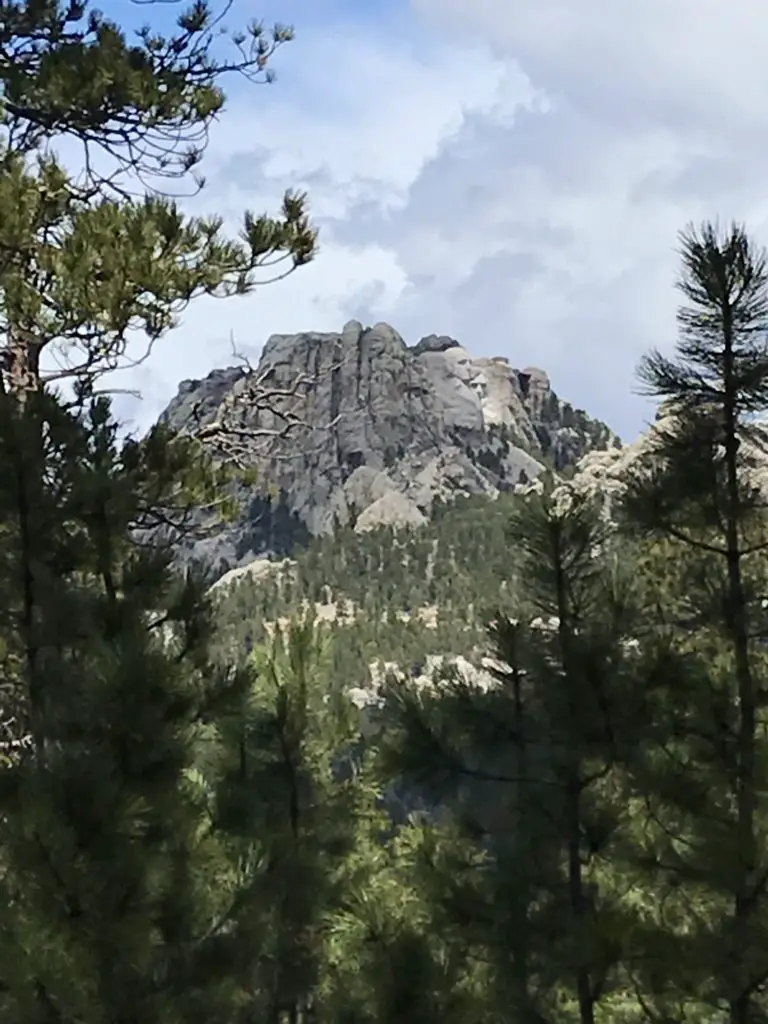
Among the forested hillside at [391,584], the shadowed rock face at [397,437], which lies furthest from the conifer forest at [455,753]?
the shadowed rock face at [397,437]

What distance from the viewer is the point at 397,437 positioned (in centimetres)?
11381

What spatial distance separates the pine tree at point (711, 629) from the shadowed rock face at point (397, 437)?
98634mm

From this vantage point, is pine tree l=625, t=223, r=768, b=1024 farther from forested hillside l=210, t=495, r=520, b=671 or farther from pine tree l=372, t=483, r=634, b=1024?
forested hillside l=210, t=495, r=520, b=671

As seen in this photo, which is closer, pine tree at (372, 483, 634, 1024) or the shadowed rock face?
pine tree at (372, 483, 634, 1024)

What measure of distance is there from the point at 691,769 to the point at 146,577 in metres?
1.77

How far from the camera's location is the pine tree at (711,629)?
11.2ft

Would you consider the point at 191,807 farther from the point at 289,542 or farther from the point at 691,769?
the point at 289,542

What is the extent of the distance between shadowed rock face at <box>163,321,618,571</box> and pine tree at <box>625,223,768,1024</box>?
98.6 meters

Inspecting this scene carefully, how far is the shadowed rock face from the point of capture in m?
108

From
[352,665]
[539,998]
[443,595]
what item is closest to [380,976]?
[539,998]

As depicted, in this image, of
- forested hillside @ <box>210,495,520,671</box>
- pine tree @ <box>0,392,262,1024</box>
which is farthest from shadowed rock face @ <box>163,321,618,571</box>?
pine tree @ <box>0,392,262,1024</box>

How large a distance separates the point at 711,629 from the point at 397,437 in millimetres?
110365

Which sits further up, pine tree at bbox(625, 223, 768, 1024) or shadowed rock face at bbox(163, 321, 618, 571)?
shadowed rock face at bbox(163, 321, 618, 571)

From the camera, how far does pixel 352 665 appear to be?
208 ft
